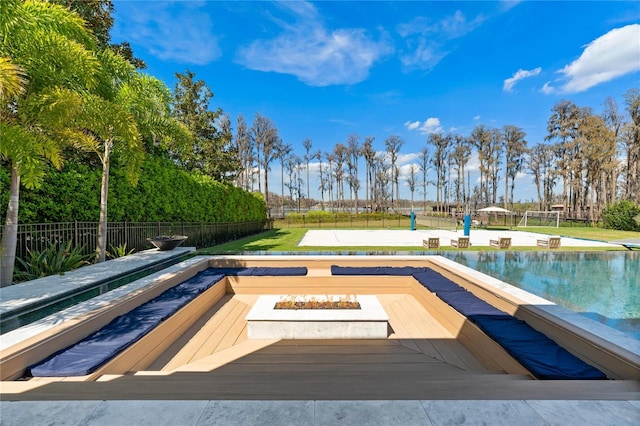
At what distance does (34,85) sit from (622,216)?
35.1m

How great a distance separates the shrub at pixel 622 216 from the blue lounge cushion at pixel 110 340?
106 feet

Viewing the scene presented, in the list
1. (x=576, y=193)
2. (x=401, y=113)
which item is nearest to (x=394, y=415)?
(x=401, y=113)

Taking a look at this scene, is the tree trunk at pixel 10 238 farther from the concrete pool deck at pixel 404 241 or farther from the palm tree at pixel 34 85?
the concrete pool deck at pixel 404 241

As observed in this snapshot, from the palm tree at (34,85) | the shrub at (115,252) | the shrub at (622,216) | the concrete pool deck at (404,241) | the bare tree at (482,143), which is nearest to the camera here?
the palm tree at (34,85)

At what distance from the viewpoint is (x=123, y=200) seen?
9070 millimetres

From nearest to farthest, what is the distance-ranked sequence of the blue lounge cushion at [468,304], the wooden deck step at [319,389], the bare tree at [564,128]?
the wooden deck step at [319,389]
the blue lounge cushion at [468,304]
the bare tree at [564,128]

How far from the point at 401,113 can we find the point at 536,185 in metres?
25.1

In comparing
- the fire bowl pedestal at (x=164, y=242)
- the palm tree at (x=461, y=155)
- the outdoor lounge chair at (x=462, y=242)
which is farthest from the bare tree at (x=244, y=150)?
the palm tree at (x=461, y=155)

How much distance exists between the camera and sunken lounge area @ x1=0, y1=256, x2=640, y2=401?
209 centimetres

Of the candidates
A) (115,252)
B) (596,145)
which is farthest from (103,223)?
(596,145)

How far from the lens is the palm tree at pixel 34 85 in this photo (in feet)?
15.1

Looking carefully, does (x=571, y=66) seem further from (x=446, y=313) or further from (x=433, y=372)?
(x=433, y=372)

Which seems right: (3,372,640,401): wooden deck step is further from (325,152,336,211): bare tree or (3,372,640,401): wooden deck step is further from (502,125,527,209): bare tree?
(325,152,336,211): bare tree

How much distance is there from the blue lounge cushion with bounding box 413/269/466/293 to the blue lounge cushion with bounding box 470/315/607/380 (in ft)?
4.81
